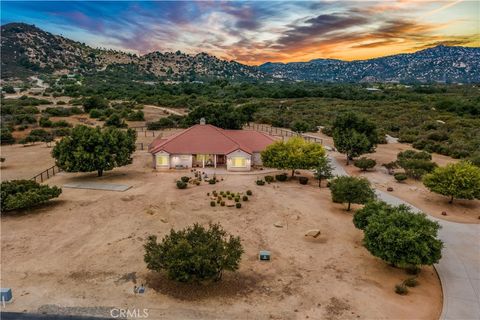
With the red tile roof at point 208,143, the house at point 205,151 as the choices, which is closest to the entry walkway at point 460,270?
the house at point 205,151

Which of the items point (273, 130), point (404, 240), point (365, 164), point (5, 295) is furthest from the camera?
point (273, 130)

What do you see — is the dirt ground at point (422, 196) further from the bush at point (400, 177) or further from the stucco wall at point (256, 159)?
the stucco wall at point (256, 159)

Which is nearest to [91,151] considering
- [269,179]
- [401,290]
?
[269,179]

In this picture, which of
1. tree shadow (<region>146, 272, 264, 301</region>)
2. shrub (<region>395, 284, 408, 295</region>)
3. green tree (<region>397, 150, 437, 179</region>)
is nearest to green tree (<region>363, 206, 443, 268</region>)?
shrub (<region>395, 284, 408, 295</region>)

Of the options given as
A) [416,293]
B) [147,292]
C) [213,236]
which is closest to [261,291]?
[213,236]

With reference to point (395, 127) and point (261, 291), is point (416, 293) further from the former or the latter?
point (395, 127)

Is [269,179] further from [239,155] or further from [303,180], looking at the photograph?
[239,155]
